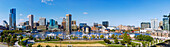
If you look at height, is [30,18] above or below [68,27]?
above

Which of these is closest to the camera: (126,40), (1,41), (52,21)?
(126,40)

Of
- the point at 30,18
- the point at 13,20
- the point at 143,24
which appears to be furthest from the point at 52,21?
the point at 143,24

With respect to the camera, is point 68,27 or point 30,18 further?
point 30,18

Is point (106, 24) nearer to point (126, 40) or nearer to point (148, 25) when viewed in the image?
point (148, 25)

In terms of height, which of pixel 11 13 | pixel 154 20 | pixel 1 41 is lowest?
pixel 1 41

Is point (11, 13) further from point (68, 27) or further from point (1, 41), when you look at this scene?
point (1, 41)

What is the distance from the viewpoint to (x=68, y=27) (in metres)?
67.2

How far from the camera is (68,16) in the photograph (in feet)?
218

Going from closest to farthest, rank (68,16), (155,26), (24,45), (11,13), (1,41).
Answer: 1. (24,45)
2. (1,41)
3. (68,16)
4. (155,26)
5. (11,13)

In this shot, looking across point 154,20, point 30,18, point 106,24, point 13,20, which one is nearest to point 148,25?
point 154,20

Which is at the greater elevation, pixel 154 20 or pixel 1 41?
pixel 154 20

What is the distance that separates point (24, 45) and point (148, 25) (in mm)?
93453

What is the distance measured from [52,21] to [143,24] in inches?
3009

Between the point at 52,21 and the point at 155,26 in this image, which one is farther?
the point at 52,21
